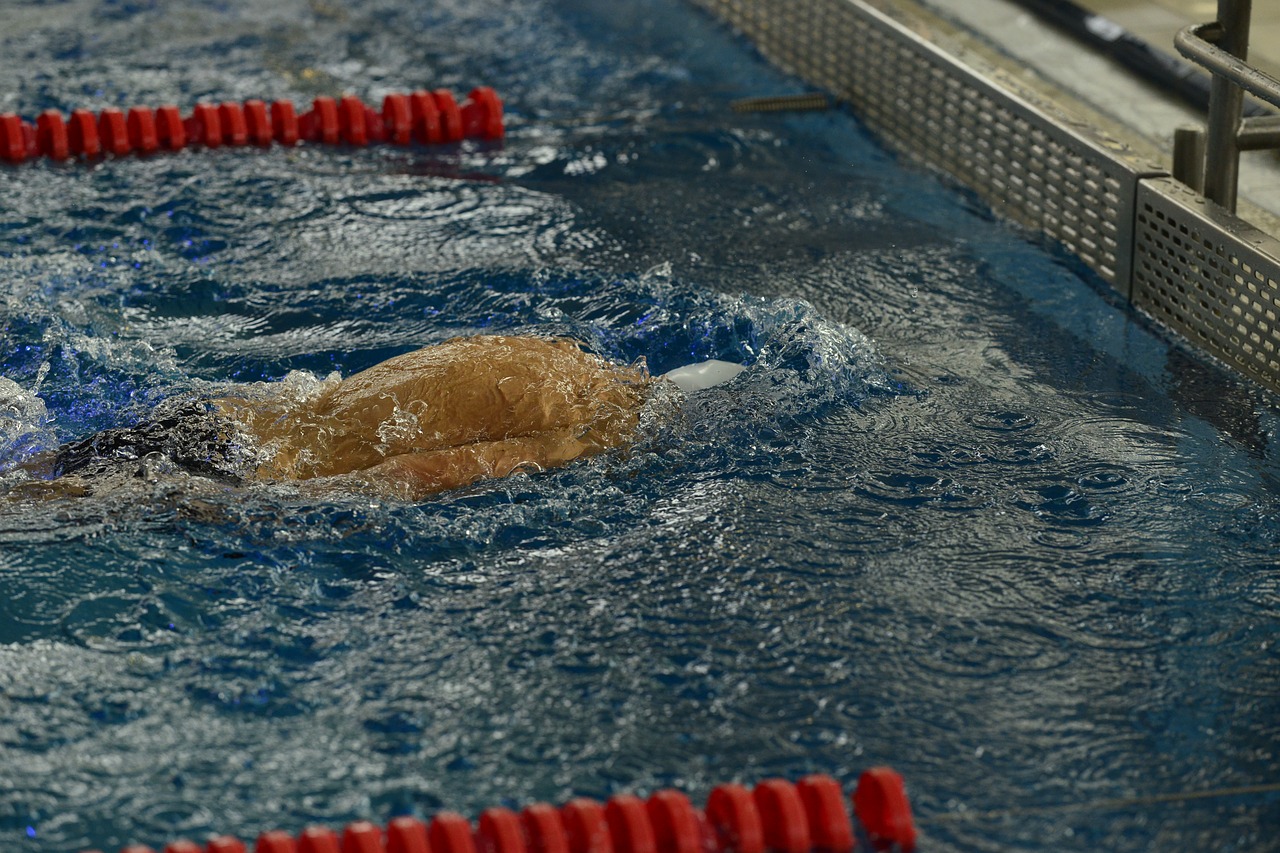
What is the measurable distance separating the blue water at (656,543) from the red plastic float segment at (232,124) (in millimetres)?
399

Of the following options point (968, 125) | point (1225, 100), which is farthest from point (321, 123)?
point (1225, 100)

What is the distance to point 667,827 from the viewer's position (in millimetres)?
2135

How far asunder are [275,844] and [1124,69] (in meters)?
5.04

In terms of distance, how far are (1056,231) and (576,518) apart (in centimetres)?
238

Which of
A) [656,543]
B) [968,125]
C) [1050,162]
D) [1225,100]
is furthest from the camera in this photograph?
[968,125]

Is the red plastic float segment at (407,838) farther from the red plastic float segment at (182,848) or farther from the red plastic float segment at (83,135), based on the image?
the red plastic float segment at (83,135)

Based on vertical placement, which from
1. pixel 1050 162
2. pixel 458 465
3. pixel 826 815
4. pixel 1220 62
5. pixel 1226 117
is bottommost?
pixel 826 815

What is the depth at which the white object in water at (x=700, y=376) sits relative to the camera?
10.6 feet

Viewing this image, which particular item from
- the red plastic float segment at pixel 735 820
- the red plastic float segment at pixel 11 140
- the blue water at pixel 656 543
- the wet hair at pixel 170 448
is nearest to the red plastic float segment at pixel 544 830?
the blue water at pixel 656 543

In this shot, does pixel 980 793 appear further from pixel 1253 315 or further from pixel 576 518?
pixel 1253 315

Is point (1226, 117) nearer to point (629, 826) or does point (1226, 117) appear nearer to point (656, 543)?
point (656, 543)

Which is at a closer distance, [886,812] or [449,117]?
[886,812]

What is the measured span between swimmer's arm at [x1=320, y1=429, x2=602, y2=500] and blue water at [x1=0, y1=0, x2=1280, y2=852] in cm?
5

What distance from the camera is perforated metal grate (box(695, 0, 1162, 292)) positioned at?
4.31 meters
